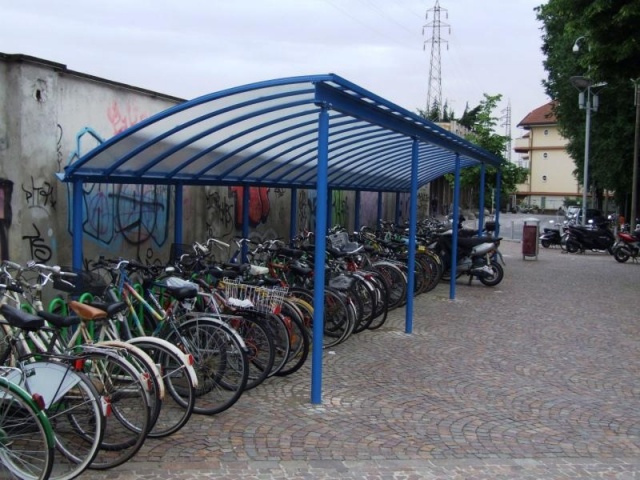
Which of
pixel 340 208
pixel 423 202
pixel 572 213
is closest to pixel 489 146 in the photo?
pixel 423 202

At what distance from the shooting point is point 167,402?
191 inches

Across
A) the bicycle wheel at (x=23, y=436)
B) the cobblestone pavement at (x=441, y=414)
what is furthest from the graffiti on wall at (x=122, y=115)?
the bicycle wheel at (x=23, y=436)

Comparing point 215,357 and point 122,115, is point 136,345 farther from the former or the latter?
point 122,115

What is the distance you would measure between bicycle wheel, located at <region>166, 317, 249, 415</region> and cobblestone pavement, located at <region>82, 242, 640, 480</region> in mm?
136

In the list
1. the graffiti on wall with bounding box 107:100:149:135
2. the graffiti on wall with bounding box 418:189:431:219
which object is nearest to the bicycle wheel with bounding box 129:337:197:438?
the graffiti on wall with bounding box 107:100:149:135

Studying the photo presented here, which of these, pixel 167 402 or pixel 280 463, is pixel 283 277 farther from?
pixel 280 463

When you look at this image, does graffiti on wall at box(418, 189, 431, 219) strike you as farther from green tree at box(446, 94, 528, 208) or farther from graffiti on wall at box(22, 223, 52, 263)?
graffiti on wall at box(22, 223, 52, 263)

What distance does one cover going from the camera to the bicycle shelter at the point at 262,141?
5062 millimetres

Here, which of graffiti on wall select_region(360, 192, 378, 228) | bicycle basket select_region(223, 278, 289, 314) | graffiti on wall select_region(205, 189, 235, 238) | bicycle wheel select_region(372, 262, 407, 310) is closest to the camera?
bicycle basket select_region(223, 278, 289, 314)

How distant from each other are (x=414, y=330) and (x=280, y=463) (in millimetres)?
4142

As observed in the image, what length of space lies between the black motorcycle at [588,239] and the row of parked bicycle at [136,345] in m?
13.6

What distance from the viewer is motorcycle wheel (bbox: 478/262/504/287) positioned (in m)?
11.9

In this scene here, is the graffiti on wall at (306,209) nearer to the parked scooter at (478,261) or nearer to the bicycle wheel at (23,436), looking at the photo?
the parked scooter at (478,261)

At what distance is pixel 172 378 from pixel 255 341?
0.95 meters
